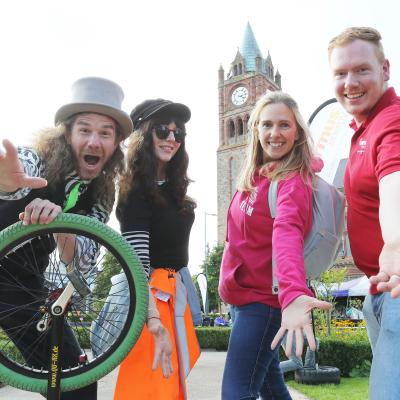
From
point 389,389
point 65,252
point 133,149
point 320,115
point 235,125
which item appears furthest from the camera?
point 235,125

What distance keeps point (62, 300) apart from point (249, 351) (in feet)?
2.77

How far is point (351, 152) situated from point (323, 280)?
10.5 m

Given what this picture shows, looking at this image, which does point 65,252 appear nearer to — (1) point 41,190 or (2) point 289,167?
(1) point 41,190

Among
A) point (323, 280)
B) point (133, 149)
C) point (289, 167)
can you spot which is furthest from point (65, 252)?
point (323, 280)

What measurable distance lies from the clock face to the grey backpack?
55.3 m

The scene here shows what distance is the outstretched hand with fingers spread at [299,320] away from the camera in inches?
52.2

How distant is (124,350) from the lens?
1705 mm

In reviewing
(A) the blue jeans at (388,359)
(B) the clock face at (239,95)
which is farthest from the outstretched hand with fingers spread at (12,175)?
(B) the clock face at (239,95)

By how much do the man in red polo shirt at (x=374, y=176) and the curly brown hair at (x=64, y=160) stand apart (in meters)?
1.08

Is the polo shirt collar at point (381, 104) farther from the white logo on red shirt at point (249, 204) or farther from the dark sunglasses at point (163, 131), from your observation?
the dark sunglasses at point (163, 131)

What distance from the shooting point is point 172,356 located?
2.09m

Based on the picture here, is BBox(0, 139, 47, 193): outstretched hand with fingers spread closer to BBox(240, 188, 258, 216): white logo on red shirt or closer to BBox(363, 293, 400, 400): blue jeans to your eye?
BBox(240, 188, 258, 216): white logo on red shirt

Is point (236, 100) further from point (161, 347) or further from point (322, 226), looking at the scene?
point (161, 347)

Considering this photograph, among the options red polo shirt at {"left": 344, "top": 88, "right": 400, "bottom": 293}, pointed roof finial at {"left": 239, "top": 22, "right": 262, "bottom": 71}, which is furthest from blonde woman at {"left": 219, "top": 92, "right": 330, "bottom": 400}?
pointed roof finial at {"left": 239, "top": 22, "right": 262, "bottom": 71}
